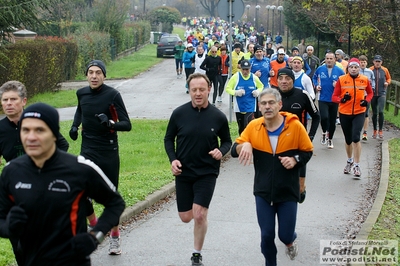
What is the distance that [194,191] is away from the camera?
23.2ft

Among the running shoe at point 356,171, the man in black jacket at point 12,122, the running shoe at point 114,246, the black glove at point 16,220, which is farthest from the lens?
the running shoe at point 356,171

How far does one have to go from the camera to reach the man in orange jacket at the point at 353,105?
1206 centimetres

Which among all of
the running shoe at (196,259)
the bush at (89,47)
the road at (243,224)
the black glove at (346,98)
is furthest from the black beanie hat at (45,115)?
the bush at (89,47)

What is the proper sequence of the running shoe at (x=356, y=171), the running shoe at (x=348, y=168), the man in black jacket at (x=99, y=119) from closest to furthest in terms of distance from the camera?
the man in black jacket at (x=99, y=119) → the running shoe at (x=356, y=171) → the running shoe at (x=348, y=168)

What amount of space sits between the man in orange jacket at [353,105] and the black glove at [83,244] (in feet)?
28.3

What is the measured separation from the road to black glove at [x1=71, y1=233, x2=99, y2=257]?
3.37 meters

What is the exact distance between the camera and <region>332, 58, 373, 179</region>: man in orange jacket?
1206 cm

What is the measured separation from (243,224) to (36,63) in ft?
63.5

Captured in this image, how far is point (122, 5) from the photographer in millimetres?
55188

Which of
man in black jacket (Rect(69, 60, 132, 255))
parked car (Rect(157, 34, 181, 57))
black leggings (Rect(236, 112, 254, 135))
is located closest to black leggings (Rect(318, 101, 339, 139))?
black leggings (Rect(236, 112, 254, 135))

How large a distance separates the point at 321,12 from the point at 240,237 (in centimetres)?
1871

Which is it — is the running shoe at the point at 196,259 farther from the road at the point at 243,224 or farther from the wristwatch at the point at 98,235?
the wristwatch at the point at 98,235

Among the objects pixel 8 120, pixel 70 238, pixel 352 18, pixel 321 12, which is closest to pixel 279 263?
pixel 8 120

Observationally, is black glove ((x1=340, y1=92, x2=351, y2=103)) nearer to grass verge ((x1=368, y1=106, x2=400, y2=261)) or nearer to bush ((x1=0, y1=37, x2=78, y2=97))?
grass verge ((x1=368, y1=106, x2=400, y2=261))
